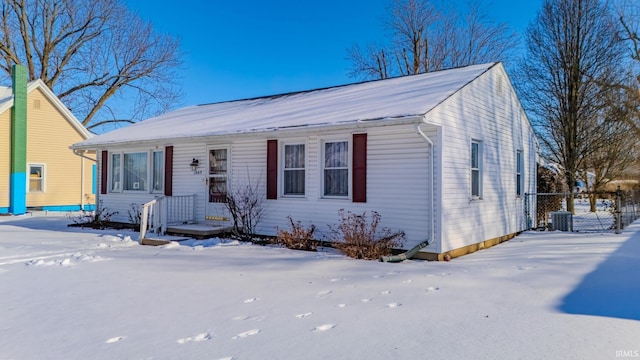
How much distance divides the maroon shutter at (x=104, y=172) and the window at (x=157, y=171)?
2.09 m

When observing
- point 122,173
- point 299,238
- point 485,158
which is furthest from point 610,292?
point 122,173

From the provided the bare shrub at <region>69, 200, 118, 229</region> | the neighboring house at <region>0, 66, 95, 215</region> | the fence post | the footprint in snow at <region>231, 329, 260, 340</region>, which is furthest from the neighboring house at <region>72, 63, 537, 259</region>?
the neighboring house at <region>0, 66, 95, 215</region>

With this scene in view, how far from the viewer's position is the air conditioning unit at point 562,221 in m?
12.0

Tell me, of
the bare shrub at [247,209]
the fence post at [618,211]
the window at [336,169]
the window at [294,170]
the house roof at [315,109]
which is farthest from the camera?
the fence post at [618,211]

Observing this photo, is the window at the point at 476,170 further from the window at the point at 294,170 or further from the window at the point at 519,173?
the window at the point at 294,170

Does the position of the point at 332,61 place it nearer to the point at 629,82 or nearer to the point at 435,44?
the point at 435,44

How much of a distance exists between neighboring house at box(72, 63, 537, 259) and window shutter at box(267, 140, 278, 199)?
2cm

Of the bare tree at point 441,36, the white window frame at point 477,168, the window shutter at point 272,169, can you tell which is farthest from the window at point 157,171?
the bare tree at point 441,36

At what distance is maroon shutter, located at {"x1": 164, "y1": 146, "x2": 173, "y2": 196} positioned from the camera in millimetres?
11648

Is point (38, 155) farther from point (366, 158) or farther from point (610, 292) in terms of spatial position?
point (610, 292)

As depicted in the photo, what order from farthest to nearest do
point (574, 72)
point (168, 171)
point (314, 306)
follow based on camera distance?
point (574, 72) < point (168, 171) < point (314, 306)

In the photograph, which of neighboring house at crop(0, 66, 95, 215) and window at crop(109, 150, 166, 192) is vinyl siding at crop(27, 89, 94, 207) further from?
window at crop(109, 150, 166, 192)

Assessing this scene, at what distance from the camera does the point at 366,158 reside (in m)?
8.46

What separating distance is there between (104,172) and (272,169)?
6728mm
